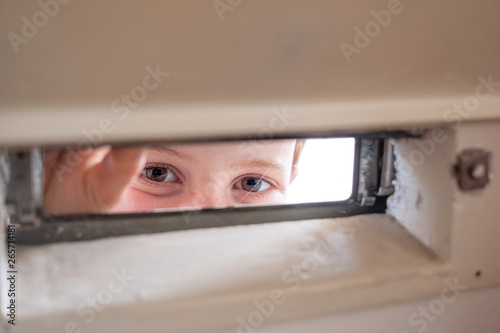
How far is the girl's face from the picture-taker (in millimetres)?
1361

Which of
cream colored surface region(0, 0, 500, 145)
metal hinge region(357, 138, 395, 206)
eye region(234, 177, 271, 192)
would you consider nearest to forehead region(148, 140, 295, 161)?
eye region(234, 177, 271, 192)

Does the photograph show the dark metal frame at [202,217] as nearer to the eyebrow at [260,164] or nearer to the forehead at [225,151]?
the forehead at [225,151]

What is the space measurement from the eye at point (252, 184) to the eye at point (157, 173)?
0.71 ft

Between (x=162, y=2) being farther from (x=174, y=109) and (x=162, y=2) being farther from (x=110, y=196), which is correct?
(x=110, y=196)

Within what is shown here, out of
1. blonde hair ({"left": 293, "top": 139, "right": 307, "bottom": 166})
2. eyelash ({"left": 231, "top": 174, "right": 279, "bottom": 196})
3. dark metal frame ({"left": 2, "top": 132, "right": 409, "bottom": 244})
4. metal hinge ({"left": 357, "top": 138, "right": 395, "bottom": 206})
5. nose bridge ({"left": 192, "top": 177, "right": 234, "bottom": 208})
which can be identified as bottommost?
dark metal frame ({"left": 2, "top": 132, "right": 409, "bottom": 244})

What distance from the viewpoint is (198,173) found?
1.38m

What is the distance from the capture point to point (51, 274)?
0.64 m

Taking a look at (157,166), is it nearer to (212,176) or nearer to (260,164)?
(212,176)

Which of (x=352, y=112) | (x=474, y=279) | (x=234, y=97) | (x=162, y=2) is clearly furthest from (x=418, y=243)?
(x=162, y=2)

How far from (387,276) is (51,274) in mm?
483

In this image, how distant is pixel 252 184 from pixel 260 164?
0.11 metres

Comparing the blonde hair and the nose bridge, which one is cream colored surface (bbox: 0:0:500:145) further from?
the blonde hair

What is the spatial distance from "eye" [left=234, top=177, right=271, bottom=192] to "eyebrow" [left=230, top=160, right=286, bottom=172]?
7 cm

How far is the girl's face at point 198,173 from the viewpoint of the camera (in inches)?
53.6
